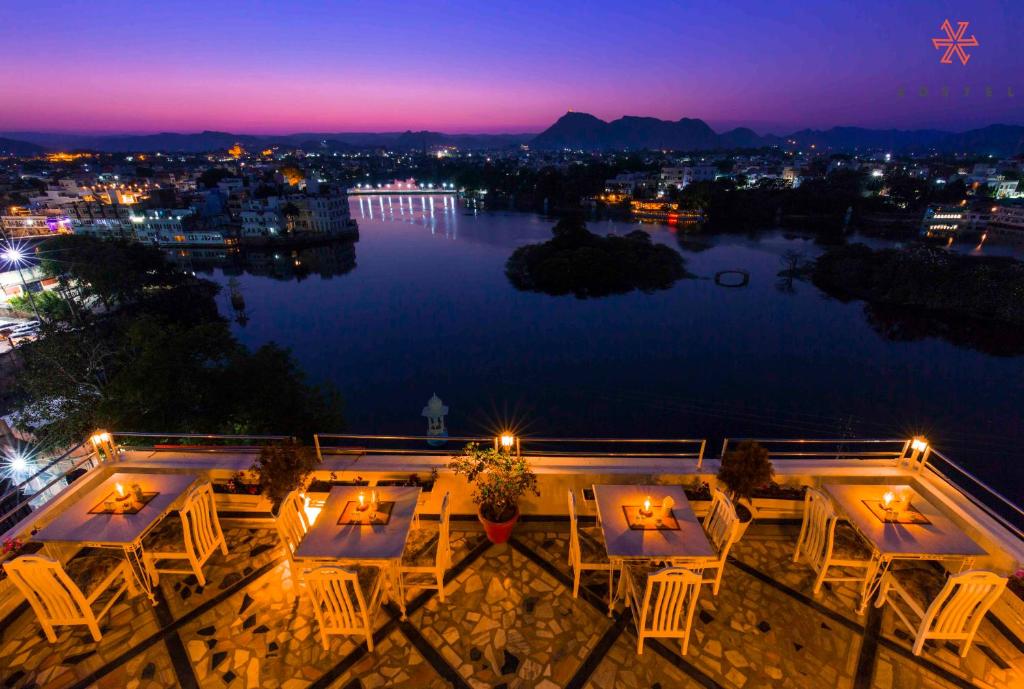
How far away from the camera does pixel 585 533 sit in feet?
14.8

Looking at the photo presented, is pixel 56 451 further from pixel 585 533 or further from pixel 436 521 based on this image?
pixel 585 533

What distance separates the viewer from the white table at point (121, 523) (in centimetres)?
370

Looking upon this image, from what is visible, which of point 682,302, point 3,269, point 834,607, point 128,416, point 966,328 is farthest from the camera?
point 682,302

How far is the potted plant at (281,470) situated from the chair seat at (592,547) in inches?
107

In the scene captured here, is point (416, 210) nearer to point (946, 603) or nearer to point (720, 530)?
point (720, 530)

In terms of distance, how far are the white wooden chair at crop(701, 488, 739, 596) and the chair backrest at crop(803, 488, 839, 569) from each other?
0.82 meters

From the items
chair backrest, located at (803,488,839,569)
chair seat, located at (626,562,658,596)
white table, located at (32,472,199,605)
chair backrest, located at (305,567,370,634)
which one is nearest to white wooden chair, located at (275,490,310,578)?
chair backrest, located at (305,567,370,634)

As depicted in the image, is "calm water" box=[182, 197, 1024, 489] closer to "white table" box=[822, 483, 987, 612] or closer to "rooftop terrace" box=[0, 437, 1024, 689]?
"rooftop terrace" box=[0, 437, 1024, 689]

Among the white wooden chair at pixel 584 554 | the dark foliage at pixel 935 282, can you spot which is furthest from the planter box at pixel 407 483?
the dark foliage at pixel 935 282

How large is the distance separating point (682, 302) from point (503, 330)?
696 inches

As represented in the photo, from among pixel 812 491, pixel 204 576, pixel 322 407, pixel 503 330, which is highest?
pixel 812 491

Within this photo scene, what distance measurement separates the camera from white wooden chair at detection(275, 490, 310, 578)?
354 cm

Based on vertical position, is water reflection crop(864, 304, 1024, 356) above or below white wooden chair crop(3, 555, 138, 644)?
below

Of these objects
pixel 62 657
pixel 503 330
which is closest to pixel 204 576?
pixel 62 657
